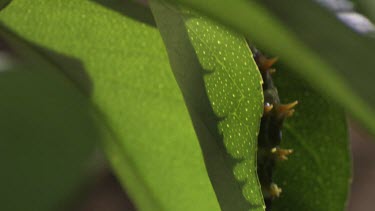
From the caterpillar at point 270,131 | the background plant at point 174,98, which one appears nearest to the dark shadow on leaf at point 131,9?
the background plant at point 174,98

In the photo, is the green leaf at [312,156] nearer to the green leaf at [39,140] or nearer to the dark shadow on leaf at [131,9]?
the dark shadow on leaf at [131,9]

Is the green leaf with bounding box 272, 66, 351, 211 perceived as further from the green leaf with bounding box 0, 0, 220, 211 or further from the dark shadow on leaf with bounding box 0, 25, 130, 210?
the dark shadow on leaf with bounding box 0, 25, 130, 210

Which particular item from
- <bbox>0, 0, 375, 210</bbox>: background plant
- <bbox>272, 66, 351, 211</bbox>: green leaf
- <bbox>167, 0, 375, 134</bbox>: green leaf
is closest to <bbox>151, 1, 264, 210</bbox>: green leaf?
<bbox>0, 0, 375, 210</bbox>: background plant

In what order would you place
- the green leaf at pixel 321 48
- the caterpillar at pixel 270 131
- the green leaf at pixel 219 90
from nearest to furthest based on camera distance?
1. the green leaf at pixel 321 48
2. the green leaf at pixel 219 90
3. the caterpillar at pixel 270 131

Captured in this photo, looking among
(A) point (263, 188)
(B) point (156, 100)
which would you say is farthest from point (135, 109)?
(A) point (263, 188)

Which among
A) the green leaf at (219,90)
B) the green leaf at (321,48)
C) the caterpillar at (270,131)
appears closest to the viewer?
the green leaf at (321,48)

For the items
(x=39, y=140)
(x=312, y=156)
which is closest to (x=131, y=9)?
(x=312, y=156)
